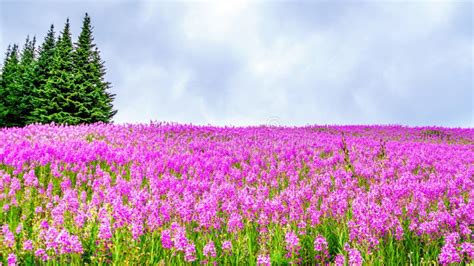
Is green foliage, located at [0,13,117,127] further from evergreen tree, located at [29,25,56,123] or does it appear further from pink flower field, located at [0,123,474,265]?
pink flower field, located at [0,123,474,265]

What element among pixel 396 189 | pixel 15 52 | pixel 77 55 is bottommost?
pixel 396 189

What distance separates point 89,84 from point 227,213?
34.4 metres

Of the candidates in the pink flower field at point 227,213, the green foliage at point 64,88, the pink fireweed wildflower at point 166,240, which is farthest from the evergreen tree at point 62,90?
the pink fireweed wildflower at point 166,240

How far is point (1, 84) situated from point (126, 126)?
39525 mm

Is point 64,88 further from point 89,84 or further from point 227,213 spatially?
point 227,213

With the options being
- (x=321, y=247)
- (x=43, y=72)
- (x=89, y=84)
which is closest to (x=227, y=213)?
(x=321, y=247)

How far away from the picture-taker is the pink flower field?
3.99 meters

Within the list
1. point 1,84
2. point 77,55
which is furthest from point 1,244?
point 1,84

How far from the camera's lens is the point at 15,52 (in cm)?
5516

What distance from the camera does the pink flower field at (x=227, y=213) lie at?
3988 mm

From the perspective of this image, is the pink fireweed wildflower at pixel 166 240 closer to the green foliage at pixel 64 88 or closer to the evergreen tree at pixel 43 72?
the green foliage at pixel 64 88

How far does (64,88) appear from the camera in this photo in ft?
122

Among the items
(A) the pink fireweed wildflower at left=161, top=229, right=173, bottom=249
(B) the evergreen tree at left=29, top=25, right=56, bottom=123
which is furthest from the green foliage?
(A) the pink fireweed wildflower at left=161, top=229, right=173, bottom=249

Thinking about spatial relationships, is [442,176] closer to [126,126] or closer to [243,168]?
[243,168]
